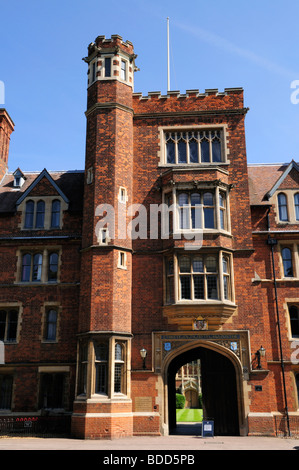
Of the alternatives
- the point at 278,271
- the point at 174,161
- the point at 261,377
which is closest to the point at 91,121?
the point at 174,161

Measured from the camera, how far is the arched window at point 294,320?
71.3ft

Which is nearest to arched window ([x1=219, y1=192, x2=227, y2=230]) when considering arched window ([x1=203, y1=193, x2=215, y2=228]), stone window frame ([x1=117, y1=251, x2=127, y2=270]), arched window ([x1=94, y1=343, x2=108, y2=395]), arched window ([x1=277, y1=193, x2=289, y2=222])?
arched window ([x1=203, y1=193, x2=215, y2=228])

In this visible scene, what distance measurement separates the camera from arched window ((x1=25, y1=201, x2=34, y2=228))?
24494 millimetres

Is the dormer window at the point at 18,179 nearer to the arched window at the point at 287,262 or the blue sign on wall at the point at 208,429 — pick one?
the arched window at the point at 287,262

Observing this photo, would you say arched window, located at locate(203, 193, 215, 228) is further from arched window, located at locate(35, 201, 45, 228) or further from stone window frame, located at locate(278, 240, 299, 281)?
arched window, located at locate(35, 201, 45, 228)

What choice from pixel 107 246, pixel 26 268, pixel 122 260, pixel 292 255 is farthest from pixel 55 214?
pixel 292 255

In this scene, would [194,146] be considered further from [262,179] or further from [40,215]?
[40,215]

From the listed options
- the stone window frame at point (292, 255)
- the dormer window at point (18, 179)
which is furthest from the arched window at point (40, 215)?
the stone window frame at point (292, 255)

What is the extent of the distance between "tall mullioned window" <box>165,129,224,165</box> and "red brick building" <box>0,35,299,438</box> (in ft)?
0.24

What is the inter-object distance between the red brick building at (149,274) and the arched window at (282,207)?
0.07 metres

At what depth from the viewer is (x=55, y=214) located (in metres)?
24.6

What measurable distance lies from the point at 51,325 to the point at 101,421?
5.95 meters

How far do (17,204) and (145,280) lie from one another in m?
8.28

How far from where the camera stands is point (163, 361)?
20531mm
